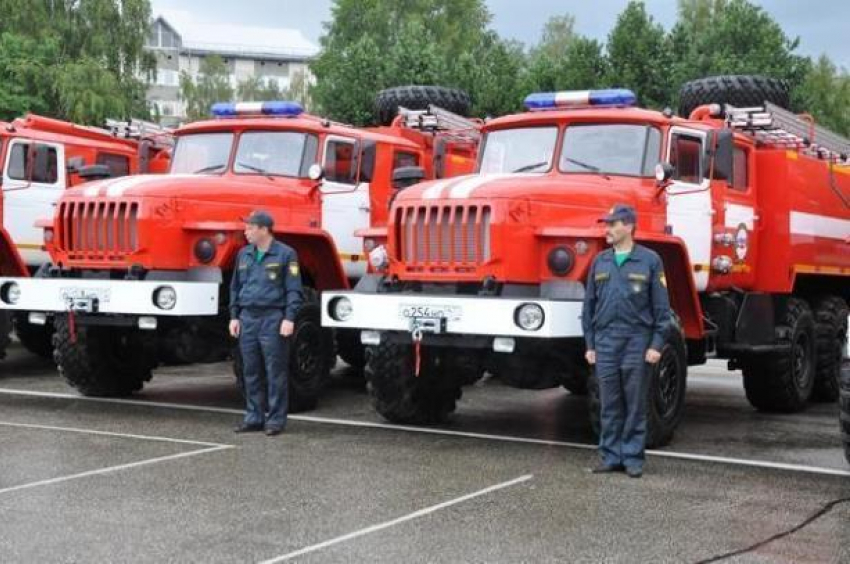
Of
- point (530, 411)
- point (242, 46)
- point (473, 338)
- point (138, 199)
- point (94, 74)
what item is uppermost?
point (242, 46)

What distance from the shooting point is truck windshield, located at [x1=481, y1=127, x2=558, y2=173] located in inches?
383

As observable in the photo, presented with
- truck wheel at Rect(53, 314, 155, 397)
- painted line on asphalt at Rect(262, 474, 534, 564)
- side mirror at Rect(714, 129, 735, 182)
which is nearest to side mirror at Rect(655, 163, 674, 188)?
side mirror at Rect(714, 129, 735, 182)

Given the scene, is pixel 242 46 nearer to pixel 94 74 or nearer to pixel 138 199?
pixel 94 74

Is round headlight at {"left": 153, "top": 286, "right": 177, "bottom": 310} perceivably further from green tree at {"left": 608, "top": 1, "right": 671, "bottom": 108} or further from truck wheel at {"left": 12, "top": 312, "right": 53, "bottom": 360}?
green tree at {"left": 608, "top": 1, "right": 671, "bottom": 108}

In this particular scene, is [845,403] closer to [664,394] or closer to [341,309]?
[664,394]

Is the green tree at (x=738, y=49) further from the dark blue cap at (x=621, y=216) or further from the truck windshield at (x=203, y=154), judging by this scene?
the dark blue cap at (x=621, y=216)

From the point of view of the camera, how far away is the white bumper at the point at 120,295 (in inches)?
384

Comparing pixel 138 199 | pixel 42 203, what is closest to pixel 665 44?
pixel 42 203

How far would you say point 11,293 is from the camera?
10547mm

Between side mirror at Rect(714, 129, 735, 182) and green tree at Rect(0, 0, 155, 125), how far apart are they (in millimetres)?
27825

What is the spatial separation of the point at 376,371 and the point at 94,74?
29.6 metres

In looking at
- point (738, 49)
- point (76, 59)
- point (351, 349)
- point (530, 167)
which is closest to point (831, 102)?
point (738, 49)

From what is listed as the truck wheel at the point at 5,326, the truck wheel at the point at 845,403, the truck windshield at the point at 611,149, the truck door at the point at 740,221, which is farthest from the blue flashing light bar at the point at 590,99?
the truck wheel at the point at 5,326

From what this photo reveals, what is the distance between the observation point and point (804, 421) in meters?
10.8
